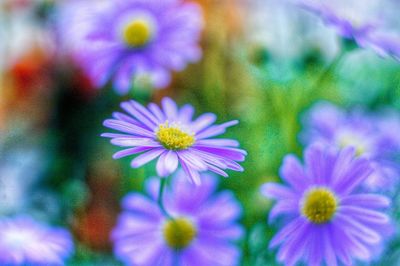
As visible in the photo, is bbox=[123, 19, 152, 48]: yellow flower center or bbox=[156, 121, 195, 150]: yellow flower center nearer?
bbox=[156, 121, 195, 150]: yellow flower center

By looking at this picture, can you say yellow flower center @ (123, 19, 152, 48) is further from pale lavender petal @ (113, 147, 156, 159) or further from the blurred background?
pale lavender petal @ (113, 147, 156, 159)

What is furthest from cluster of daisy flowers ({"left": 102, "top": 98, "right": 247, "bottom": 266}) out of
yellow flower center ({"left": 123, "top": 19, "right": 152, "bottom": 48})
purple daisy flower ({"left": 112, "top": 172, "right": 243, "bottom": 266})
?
yellow flower center ({"left": 123, "top": 19, "right": 152, "bottom": 48})

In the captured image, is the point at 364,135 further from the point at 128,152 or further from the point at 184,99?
the point at 184,99

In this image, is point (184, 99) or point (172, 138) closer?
point (172, 138)

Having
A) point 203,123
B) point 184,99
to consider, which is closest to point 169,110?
point 203,123

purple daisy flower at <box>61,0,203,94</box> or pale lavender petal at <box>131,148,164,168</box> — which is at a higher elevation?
purple daisy flower at <box>61,0,203,94</box>

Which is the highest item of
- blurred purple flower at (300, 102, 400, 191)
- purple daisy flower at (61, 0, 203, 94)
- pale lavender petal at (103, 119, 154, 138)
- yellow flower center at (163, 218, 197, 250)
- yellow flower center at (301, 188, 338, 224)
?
purple daisy flower at (61, 0, 203, 94)
